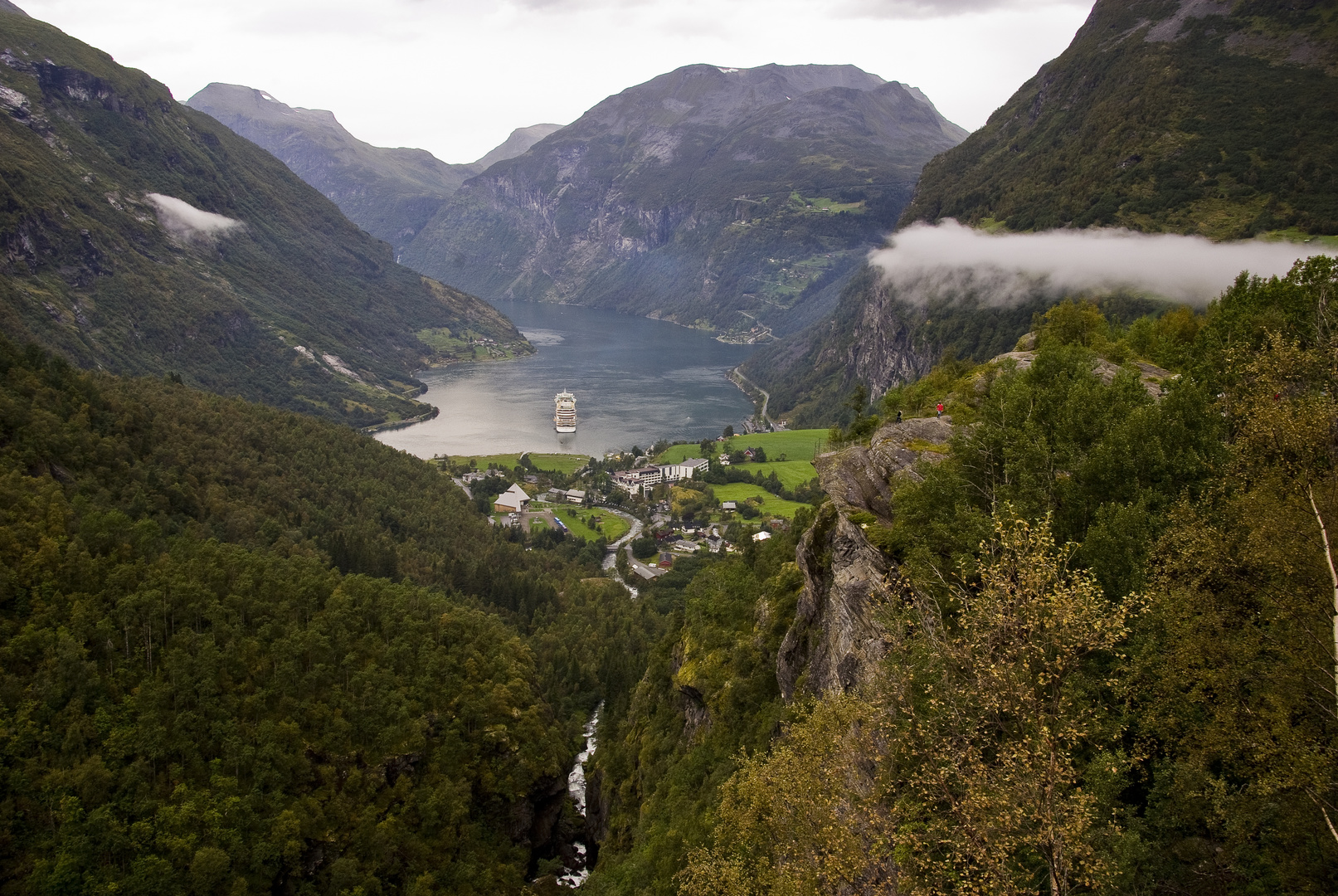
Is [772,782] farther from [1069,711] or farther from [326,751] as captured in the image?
[326,751]

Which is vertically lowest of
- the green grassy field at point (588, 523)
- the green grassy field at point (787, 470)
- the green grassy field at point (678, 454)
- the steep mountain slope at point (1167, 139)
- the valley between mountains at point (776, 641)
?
the green grassy field at point (588, 523)

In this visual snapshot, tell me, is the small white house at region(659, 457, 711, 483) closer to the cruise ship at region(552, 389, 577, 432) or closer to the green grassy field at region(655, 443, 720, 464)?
the green grassy field at region(655, 443, 720, 464)

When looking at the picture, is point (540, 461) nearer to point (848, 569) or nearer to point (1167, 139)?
point (1167, 139)

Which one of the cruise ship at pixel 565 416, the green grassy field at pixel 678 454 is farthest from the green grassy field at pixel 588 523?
the cruise ship at pixel 565 416

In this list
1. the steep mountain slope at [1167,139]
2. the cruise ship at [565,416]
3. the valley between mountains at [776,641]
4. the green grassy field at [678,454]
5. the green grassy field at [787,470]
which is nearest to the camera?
the valley between mountains at [776,641]

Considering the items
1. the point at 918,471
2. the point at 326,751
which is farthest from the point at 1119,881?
the point at 326,751

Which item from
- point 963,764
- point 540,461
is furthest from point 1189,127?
point 963,764

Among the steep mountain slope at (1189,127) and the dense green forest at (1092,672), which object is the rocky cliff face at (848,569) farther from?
the steep mountain slope at (1189,127)
